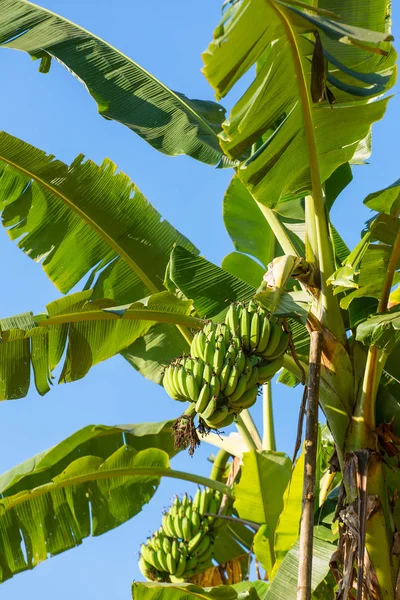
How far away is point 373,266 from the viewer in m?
2.80

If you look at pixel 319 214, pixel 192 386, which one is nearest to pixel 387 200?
pixel 319 214

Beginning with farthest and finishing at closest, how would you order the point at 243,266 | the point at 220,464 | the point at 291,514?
the point at 220,464, the point at 243,266, the point at 291,514

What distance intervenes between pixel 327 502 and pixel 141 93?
6.78 ft

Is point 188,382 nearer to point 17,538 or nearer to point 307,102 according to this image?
point 307,102

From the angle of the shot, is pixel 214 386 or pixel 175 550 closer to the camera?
pixel 214 386

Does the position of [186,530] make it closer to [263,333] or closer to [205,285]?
[205,285]

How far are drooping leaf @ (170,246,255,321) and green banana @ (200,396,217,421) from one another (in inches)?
27.3

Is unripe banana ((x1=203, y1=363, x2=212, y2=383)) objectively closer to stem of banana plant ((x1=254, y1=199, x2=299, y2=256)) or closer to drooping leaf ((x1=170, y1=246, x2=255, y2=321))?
drooping leaf ((x1=170, y1=246, x2=255, y2=321))

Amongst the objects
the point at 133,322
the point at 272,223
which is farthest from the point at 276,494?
the point at 272,223

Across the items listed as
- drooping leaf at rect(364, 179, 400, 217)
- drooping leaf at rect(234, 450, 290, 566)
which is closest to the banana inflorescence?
drooping leaf at rect(364, 179, 400, 217)

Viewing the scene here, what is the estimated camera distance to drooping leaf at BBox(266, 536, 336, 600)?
2.72 m

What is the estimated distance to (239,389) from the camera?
7.88 feet

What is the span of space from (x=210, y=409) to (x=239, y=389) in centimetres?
11

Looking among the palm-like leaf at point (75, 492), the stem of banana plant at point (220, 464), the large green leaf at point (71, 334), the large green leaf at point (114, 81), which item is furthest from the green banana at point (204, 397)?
the stem of banana plant at point (220, 464)
